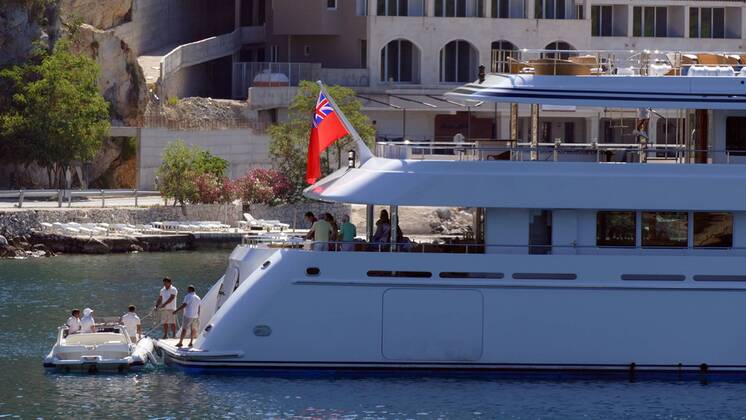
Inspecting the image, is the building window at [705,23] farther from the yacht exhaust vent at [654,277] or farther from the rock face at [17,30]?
the yacht exhaust vent at [654,277]

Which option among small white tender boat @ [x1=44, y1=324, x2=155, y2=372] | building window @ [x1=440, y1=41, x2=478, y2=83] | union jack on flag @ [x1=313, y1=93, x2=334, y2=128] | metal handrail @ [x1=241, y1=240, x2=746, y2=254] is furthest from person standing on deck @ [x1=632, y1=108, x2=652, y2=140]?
building window @ [x1=440, y1=41, x2=478, y2=83]

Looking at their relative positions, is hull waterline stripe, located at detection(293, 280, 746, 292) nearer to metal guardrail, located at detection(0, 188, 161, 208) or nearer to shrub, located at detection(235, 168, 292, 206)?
metal guardrail, located at detection(0, 188, 161, 208)

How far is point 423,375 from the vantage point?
31828 millimetres

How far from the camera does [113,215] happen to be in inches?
2566

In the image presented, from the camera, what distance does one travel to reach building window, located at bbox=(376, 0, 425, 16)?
81.4 metres

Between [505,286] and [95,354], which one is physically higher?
[505,286]

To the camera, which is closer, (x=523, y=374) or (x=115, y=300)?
(x=523, y=374)

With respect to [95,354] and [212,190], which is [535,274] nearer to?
[95,354]

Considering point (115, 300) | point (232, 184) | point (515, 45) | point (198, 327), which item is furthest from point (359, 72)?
point (198, 327)

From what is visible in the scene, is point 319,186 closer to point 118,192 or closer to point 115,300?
point 115,300

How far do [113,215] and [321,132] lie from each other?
31.8m

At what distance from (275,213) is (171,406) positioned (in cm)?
3975

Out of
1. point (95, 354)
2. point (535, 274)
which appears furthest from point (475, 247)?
point (95, 354)

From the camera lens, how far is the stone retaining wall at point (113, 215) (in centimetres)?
6178
